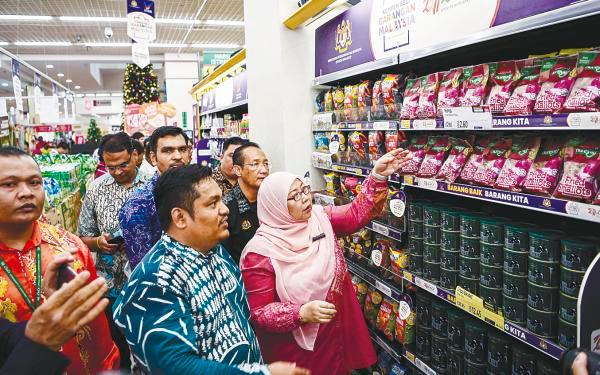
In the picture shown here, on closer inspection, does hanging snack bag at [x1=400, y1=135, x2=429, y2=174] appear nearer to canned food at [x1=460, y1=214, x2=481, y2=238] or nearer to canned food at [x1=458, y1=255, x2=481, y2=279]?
canned food at [x1=460, y1=214, x2=481, y2=238]

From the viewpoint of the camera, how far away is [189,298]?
146 centimetres

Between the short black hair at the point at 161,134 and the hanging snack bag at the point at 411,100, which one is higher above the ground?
the hanging snack bag at the point at 411,100

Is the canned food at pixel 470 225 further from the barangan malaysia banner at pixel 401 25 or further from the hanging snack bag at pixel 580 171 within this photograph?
the barangan malaysia banner at pixel 401 25

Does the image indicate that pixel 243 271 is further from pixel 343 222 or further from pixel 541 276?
pixel 541 276

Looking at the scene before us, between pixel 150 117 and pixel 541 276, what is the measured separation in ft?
27.2

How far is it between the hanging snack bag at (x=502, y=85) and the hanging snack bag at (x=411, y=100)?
1.66 feet

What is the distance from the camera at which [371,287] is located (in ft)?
10.4

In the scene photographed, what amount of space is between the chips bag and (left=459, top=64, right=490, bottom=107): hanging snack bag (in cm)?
36

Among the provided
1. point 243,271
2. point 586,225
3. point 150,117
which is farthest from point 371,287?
point 150,117

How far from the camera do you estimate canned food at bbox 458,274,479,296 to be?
2.08 metres

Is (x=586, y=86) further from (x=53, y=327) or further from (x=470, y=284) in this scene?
(x=53, y=327)

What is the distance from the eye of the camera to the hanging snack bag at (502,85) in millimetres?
1909

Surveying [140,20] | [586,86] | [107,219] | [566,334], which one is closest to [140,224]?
[107,219]

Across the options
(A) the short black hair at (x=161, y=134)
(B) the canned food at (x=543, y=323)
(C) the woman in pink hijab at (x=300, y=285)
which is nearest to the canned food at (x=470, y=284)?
(B) the canned food at (x=543, y=323)
